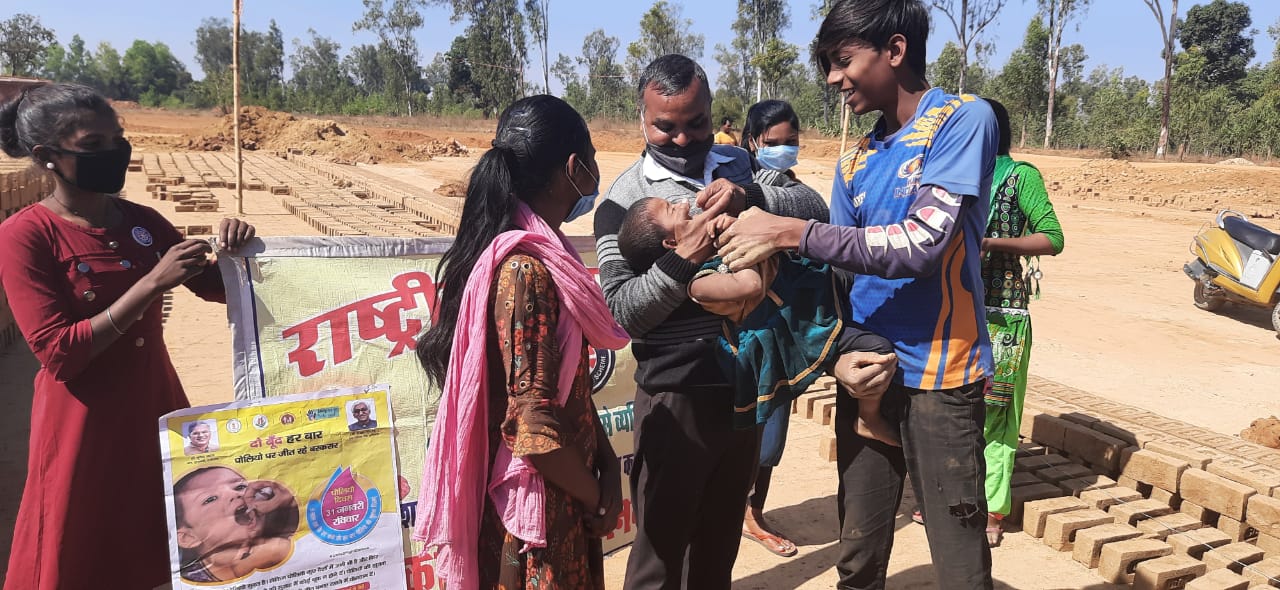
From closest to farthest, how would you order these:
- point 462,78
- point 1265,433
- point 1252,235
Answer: point 1265,433 → point 1252,235 → point 462,78

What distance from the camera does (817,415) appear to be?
5234mm

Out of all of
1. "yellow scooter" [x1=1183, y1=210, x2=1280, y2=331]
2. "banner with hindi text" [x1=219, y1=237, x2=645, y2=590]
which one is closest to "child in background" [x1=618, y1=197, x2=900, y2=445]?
"banner with hindi text" [x1=219, y1=237, x2=645, y2=590]

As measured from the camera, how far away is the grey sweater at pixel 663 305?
6.96 feet

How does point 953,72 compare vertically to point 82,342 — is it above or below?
above

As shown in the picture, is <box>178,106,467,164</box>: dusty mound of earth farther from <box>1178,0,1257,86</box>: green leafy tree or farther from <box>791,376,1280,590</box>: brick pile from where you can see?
<box>1178,0,1257,86</box>: green leafy tree

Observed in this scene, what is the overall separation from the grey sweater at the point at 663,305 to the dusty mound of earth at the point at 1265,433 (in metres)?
4.50

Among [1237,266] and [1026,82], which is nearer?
[1237,266]

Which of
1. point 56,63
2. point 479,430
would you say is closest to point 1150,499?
point 479,430

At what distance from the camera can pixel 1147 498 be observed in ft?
13.2

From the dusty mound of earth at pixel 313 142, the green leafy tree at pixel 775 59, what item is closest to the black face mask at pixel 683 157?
the dusty mound of earth at pixel 313 142

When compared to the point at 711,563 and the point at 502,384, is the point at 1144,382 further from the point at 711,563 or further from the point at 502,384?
the point at 502,384

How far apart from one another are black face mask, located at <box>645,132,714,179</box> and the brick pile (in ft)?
8.34

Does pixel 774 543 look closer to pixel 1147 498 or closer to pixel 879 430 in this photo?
pixel 879 430

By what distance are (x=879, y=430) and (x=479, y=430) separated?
3.61 feet
